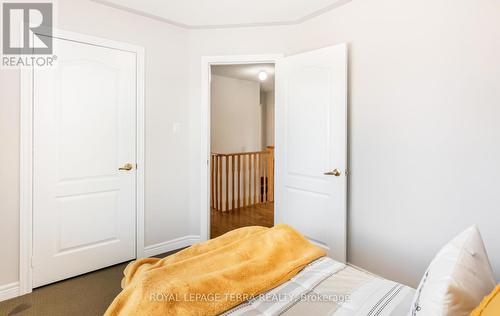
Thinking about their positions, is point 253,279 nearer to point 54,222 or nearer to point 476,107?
point 476,107

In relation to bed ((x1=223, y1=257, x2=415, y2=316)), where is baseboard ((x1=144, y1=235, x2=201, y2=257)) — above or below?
below

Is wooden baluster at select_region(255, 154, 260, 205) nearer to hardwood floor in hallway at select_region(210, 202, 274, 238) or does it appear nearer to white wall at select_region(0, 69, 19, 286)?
hardwood floor in hallway at select_region(210, 202, 274, 238)

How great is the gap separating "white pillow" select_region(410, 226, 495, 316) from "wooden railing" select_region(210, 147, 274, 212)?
3944mm

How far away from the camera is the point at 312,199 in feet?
8.71

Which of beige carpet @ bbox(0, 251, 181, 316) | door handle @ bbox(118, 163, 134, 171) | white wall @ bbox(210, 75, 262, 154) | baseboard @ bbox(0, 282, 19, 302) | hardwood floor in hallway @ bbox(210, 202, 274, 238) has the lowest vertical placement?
beige carpet @ bbox(0, 251, 181, 316)

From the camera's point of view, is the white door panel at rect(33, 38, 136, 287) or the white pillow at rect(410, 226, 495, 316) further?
the white door panel at rect(33, 38, 136, 287)

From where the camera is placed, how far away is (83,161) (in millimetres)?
2488

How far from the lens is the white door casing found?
8.00 feet

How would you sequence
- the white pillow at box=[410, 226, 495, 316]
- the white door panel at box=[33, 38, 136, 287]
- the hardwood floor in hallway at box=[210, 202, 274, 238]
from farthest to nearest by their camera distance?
the hardwood floor in hallway at box=[210, 202, 274, 238] → the white door panel at box=[33, 38, 136, 287] → the white pillow at box=[410, 226, 495, 316]

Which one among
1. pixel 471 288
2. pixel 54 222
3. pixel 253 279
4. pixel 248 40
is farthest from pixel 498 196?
pixel 54 222

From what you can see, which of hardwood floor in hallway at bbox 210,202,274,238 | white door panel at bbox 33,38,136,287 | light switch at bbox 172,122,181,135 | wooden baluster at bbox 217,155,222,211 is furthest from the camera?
wooden baluster at bbox 217,155,222,211

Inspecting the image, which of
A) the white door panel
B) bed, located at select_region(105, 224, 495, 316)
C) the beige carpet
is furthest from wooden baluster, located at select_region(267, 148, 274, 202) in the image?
bed, located at select_region(105, 224, 495, 316)

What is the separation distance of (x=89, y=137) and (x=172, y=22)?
1.45 metres

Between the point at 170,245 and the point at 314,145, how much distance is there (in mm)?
1866
